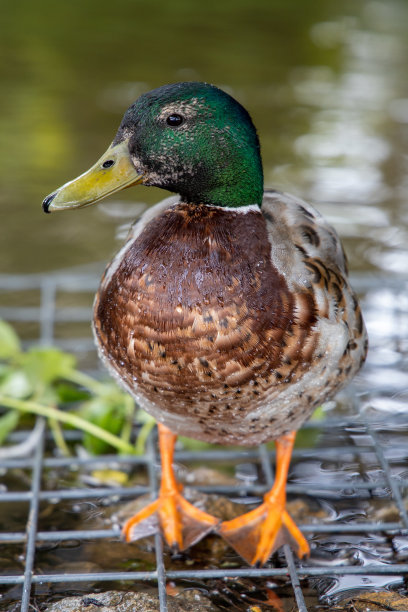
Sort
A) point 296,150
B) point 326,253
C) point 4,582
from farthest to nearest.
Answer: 1. point 296,150
2. point 326,253
3. point 4,582

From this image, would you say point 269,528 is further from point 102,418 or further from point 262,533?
point 102,418

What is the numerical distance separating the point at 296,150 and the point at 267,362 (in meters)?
4.09

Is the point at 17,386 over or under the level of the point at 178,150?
under

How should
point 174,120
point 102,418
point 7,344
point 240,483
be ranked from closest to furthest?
point 174,120
point 240,483
point 102,418
point 7,344

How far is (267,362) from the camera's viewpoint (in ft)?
7.18

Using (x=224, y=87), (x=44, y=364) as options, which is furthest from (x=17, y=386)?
(x=224, y=87)

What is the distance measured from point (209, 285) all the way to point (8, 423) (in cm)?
130

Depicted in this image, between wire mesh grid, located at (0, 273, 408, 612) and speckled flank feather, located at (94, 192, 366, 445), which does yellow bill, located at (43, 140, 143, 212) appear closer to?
speckled flank feather, located at (94, 192, 366, 445)

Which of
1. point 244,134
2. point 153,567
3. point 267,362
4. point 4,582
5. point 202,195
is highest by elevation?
point 244,134

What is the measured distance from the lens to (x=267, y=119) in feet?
21.6

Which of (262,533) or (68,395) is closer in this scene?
(262,533)

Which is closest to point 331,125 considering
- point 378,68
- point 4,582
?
point 378,68

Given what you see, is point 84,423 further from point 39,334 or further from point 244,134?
point 244,134

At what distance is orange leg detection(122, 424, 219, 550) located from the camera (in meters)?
2.64
